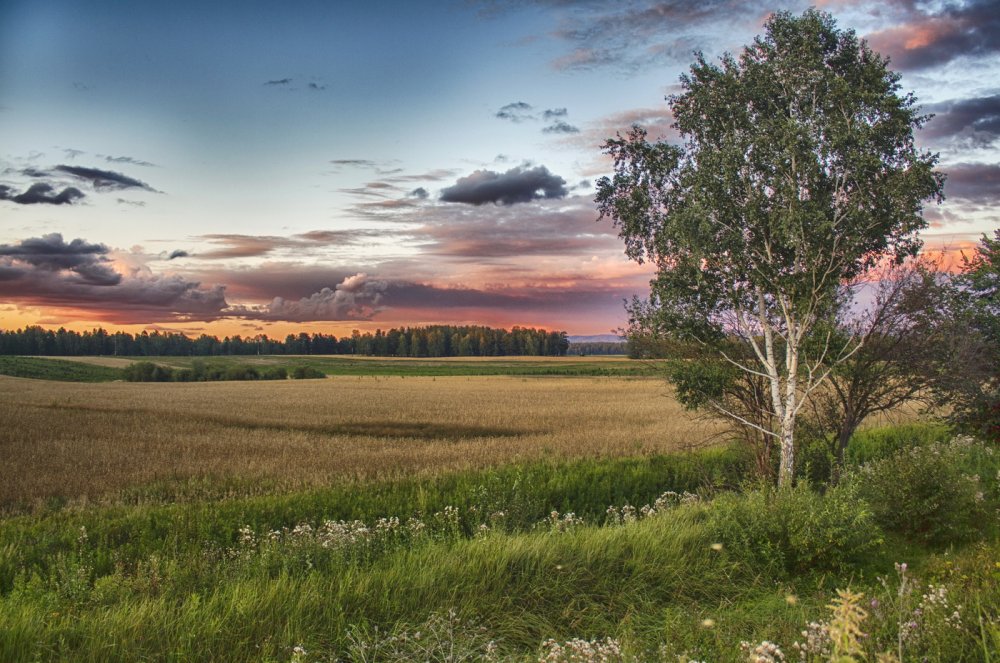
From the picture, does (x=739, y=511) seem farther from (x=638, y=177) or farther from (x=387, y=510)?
(x=638, y=177)

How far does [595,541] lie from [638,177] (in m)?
9.88

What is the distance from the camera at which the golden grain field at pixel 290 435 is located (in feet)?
59.1

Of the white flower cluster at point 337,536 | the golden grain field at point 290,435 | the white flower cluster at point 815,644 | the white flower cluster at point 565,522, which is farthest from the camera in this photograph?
the golden grain field at point 290,435

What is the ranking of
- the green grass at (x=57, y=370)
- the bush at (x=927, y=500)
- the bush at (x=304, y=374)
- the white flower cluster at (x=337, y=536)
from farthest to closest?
Result: the bush at (x=304, y=374), the green grass at (x=57, y=370), the bush at (x=927, y=500), the white flower cluster at (x=337, y=536)

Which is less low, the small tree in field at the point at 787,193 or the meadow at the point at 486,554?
the small tree in field at the point at 787,193

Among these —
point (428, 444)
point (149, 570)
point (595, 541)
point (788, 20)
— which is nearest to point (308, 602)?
point (149, 570)

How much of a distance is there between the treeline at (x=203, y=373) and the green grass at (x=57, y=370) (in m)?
2.83

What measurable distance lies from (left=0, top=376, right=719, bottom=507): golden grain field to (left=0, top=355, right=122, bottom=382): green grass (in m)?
29.8

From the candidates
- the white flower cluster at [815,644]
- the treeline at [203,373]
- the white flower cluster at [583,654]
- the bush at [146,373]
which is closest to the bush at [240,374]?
the treeline at [203,373]

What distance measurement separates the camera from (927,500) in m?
10.6

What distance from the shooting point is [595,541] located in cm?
812

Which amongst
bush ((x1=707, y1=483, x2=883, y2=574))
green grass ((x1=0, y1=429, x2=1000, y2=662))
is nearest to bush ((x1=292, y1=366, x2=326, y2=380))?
green grass ((x1=0, y1=429, x2=1000, y2=662))

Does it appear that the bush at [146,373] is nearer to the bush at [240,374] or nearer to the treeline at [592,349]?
the bush at [240,374]

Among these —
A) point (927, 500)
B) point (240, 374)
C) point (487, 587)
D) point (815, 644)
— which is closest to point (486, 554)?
point (487, 587)
